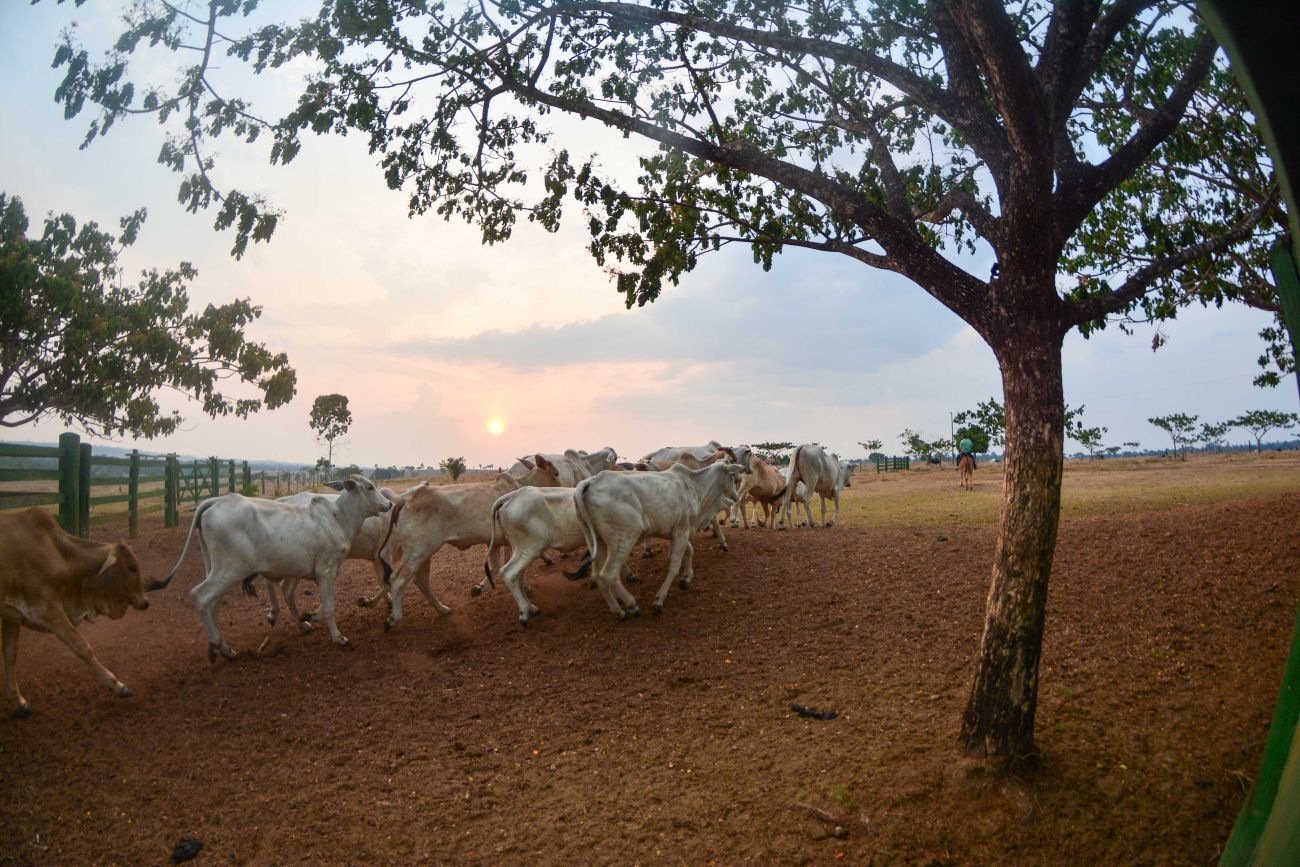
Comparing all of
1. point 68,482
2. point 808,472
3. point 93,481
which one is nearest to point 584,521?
point 808,472

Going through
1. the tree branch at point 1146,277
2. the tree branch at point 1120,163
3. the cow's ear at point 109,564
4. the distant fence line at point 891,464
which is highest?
the tree branch at point 1120,163

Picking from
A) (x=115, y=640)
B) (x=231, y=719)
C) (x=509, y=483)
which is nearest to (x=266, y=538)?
(x=231, y=719)

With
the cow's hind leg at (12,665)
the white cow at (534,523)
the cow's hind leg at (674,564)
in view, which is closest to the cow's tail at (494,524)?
the white cow at (534,523)

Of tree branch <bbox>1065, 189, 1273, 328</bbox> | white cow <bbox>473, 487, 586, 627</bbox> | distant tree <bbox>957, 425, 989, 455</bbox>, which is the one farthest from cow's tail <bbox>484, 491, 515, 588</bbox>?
distant tree <bbox>957, 425, 989, 455</bbox>

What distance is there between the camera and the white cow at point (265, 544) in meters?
8.15

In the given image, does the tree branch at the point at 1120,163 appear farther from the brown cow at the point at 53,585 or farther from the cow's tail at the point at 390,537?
the brown cow at the point at 53,585

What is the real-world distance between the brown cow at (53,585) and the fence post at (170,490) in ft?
44.3

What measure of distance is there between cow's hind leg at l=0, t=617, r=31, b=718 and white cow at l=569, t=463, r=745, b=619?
5288 mm

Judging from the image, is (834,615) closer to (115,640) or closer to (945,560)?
(945,560)

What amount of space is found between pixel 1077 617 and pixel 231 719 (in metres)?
7.74

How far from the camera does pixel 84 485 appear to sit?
48.9 feet

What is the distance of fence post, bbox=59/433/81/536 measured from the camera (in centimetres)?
1413

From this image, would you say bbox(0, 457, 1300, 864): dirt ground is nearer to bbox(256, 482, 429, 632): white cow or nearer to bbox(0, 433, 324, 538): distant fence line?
bbox(256, 482, 429, 632): white cow

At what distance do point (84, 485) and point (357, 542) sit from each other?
27.7 ft
